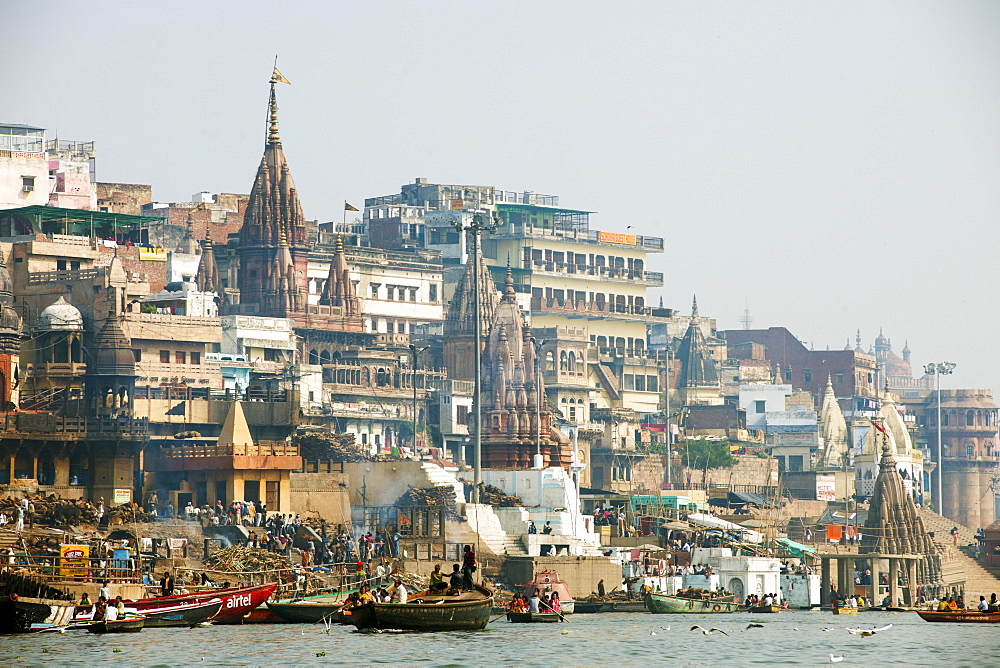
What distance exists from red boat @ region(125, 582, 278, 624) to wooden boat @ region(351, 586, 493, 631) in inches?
172

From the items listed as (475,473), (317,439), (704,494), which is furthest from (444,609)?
(704,494)

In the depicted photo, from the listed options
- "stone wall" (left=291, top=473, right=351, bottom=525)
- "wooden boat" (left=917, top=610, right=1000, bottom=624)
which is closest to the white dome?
"stone wall" (left=291, top=473, right=351, bottom=525)

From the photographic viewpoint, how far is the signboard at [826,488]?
124500mm

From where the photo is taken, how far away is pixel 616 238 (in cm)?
13862

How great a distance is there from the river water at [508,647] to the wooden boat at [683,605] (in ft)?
28.7

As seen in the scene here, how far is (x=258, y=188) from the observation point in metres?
116

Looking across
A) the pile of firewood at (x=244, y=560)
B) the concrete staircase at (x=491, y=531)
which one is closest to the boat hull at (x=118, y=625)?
the pile of firewood at (x=244, y=560)

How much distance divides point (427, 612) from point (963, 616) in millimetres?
22396

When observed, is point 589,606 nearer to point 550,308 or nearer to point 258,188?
point 258,188

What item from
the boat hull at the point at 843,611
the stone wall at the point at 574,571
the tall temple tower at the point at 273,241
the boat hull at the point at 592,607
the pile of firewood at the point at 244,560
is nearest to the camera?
the pile of firewood at the point at 244,560

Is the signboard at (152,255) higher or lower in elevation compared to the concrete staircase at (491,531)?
higher

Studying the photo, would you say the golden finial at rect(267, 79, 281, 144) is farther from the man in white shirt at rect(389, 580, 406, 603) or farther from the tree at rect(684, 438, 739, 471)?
the man in white shirt at rect(389, 580, 406, 603)

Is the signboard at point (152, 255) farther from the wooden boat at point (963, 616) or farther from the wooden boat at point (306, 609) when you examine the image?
the wooden boat at point (963, 616)

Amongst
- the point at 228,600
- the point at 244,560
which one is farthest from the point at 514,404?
the point at 228,600
